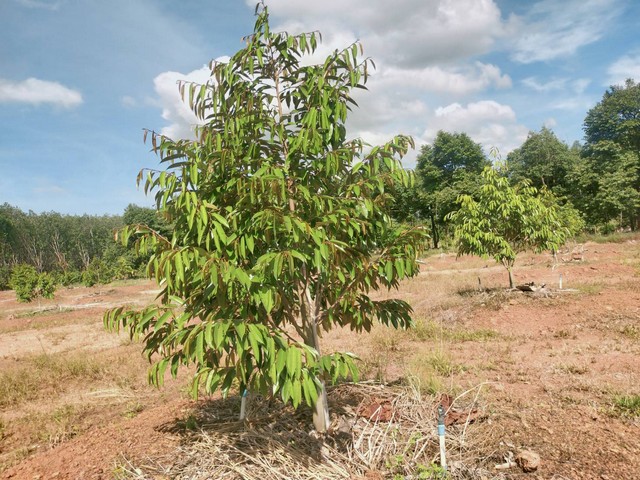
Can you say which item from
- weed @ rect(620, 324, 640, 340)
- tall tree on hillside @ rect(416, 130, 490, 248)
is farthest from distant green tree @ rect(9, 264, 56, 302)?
tall tree on hillside @ rect(416, 130, 490, 248)

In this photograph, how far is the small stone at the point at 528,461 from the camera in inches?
139

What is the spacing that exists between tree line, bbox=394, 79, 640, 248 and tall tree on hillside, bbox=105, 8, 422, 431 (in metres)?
29.7

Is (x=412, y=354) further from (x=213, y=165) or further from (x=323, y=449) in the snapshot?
(x=213, y=165)

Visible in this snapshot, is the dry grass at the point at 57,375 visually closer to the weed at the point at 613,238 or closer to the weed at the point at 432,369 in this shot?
the weed at the point at 432,369

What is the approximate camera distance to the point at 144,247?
2.76 metres

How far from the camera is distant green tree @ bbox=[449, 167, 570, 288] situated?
40.1ft

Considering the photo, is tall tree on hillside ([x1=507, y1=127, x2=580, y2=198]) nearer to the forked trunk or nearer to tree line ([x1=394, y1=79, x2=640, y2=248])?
tree line ([x1=394, y1=79, x2=640, y2=248])

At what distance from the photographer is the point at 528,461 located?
356cm

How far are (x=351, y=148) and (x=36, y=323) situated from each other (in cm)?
2129

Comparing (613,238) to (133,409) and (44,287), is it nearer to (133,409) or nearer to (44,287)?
(133,409)

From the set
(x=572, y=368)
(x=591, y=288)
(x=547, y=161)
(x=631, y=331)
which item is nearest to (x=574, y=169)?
(x=547, y=161)

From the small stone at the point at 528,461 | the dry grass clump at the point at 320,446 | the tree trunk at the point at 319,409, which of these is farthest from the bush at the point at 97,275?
the small stone at the point at 528,461

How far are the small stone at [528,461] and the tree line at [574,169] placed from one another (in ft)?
95.8

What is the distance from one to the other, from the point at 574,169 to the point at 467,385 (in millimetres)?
38841
